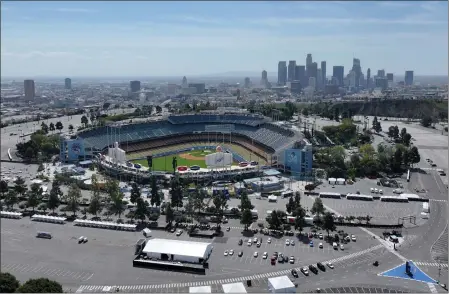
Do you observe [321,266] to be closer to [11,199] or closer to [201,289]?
[201,289]

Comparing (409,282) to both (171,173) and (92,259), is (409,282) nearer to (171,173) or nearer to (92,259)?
(92,259)

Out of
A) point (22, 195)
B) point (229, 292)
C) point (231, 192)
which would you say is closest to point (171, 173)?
point (231, 192)

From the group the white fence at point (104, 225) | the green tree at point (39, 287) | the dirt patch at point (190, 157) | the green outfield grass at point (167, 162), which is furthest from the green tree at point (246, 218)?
the dirt patch at point (190, 157)

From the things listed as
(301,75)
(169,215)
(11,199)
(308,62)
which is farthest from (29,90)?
(169,215)

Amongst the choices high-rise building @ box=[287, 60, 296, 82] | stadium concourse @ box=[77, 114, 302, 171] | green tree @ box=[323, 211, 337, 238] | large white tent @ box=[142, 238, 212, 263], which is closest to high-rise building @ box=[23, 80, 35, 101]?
stadium concourse @ box=[77, 114, 302, 171]

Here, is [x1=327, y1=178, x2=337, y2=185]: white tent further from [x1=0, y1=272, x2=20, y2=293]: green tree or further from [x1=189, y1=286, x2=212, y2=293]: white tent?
[x1=0, y1=272, x2=20, y2=293]: green tree

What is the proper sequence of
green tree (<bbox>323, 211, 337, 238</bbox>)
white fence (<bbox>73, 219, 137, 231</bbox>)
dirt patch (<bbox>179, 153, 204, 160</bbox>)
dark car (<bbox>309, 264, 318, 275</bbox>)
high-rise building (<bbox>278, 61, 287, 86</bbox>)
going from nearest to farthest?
dark car (<bbox>309, 264, 318, 275</bbox>), green tree (<bbox>323, 211, 337, 238</bbox>), white fence (<bbox>73, 219, 137, 231</bbox>), dirt patch (<bbox>179, 153, 204, 160</bbox>), high-rise building (<bbox>278, 61, 287, 86</bbox>)

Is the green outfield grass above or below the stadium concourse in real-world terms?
below
